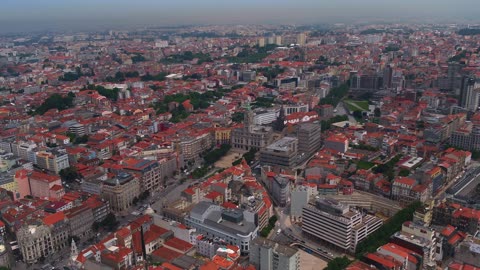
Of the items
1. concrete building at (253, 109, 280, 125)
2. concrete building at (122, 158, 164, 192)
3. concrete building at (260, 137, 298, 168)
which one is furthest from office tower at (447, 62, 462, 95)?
concrete building at (122, 158, 164, 192)

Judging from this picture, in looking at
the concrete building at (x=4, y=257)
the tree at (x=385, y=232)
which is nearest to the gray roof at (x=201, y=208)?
the tree at (x=385, y=232)

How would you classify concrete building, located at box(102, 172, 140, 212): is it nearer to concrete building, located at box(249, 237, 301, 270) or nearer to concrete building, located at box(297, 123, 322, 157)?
concrete building, located at box(249, 237, 301, 270)

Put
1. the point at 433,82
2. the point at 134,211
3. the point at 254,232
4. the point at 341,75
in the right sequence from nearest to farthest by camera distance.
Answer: the point at 254,232
the point at 134,211
the point at 433,82
the point at 341,75

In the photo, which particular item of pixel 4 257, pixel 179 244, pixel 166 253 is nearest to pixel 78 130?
pixel 4 257

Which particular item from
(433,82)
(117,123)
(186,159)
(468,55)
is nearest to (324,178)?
(186,159)

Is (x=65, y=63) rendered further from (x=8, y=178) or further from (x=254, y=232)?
(x=254, y=232)

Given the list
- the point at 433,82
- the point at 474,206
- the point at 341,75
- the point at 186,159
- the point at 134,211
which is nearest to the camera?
the point at 474,206

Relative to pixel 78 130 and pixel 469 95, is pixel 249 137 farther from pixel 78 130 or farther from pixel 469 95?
pixel 469 95
